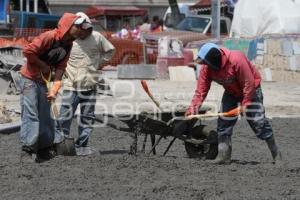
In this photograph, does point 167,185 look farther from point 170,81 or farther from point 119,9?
point 119,9

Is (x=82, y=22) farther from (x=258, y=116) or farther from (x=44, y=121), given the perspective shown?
(x=258, y=116)

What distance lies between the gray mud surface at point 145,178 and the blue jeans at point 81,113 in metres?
0.35

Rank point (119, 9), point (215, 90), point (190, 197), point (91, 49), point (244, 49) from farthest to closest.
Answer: point (119, 9), point (244, 49), point (215, 90), point (91, 49), point (190, 197)

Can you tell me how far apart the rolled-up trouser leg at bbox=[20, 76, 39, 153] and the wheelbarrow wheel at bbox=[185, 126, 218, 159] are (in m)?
1.75

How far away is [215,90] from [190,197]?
11.7 m

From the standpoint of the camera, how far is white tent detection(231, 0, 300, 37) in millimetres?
25094

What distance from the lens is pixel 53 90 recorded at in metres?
7.82

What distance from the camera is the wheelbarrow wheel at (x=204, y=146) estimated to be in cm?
827

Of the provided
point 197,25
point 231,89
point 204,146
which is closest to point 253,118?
point 231,89

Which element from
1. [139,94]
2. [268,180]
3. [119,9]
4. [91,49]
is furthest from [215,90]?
[119,9]

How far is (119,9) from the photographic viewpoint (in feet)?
143

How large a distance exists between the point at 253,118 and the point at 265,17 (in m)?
18.1

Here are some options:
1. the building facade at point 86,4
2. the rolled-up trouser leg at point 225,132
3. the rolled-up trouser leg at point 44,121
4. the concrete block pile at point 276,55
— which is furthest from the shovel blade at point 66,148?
the building facade at point 86,4

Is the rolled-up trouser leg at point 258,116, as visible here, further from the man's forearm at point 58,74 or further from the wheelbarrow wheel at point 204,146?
the man's forearm at point 58,74
